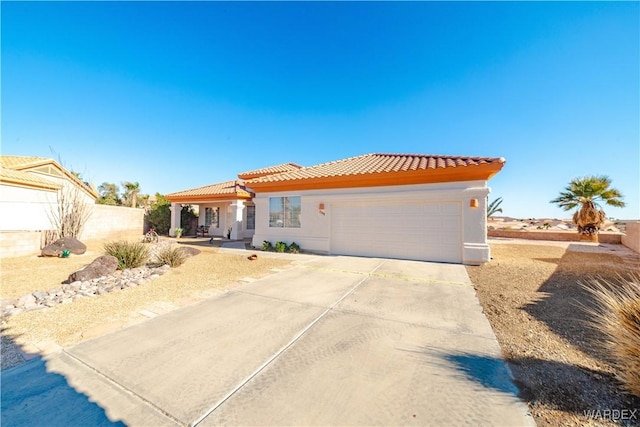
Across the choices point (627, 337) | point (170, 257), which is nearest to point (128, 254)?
point (170, 257)

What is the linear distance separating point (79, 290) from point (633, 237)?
80.4 ft

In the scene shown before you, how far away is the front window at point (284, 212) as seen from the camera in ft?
42.2

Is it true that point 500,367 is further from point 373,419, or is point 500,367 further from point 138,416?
point 138,416

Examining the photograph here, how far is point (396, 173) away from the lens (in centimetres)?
1014

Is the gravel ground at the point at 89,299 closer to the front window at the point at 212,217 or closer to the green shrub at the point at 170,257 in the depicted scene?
the green shrub at the point at 170,257

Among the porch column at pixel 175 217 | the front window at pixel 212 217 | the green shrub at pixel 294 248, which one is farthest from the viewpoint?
the front window at pixel 212 217

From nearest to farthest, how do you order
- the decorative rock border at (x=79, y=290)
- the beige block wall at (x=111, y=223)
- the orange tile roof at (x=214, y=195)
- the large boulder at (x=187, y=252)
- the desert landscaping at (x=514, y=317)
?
1. the desert landscaping at (x=514, y=317)
2. the decorative rock border at (x=79, y=290)
3. the large boulder at (x=187, y=252)
4. the beige block wall at (x=111, y=223)
5. the orange tile roof at (x=214, y=195)

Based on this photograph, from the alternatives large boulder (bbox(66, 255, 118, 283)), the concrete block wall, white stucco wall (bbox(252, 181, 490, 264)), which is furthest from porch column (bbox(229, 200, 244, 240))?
large boulder (bbox(66, 255, 118, 283))

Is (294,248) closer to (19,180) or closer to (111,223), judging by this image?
(111,223)

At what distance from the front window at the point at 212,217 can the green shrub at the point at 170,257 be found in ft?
42.5

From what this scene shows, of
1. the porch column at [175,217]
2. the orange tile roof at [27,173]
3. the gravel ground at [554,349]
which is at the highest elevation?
the orange tile roof at [27,173]

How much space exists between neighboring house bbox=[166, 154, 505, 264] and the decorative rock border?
6.60 m

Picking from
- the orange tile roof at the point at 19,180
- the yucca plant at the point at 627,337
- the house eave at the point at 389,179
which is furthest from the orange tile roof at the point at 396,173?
the orange tile roof at the point at 19,180

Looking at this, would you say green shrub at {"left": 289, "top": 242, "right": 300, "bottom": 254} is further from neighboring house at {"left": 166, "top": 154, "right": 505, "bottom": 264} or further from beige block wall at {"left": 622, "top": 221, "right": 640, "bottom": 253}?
beige block wall at {"left": 622, "top": 221, "right": 640, "bottom": 253}
